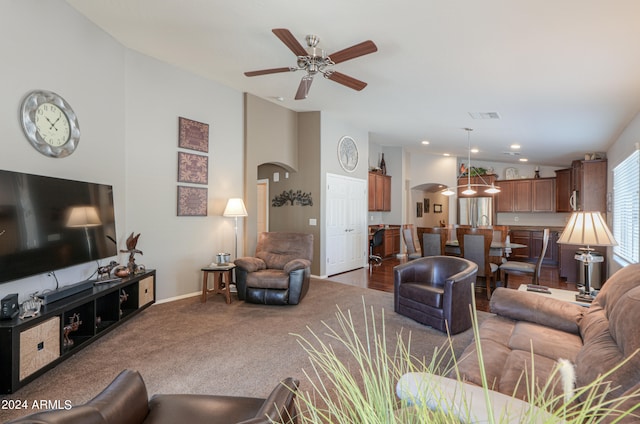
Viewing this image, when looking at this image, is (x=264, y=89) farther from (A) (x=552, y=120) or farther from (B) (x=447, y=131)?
(A) (x=552, y=120)

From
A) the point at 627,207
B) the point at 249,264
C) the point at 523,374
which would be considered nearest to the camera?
the point at 523,374

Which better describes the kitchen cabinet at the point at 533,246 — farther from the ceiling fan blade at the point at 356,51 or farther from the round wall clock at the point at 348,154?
the ceiling fan blade at the point at 356,51

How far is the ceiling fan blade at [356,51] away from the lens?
2.79m

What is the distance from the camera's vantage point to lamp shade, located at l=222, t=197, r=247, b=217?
4.79 meters

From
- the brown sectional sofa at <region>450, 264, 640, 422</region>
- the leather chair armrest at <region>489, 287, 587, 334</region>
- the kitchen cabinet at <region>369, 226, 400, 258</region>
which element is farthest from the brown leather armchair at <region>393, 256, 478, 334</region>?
the kitchen cabinet at <region>369, 226, 400, 258</region>

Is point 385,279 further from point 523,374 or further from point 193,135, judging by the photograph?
point 523,374

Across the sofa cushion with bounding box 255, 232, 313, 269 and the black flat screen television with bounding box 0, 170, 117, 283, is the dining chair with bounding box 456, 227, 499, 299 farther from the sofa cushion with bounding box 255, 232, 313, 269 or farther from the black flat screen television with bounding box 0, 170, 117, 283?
the black flat screen television with bounding box 0, 170, 117, 283

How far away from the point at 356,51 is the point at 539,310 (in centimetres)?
261

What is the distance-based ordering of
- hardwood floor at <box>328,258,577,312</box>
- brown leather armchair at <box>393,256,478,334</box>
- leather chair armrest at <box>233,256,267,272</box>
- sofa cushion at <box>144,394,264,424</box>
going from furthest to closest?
1. hardwood floor at <box>328,258,577,312</box>
2. leather chair armrest at <box>233,256,267,272</box>
3. brown leather armchair at <box>393,256,478,334</box>
4. sofa cushion at <box>144,394,264,424</box>

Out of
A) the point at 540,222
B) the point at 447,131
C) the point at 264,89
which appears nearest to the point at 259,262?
the point at 264,89

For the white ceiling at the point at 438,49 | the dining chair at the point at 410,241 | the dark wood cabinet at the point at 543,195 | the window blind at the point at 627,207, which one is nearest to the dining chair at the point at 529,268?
the window blind at the point at 627,207

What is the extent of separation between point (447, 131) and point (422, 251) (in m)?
2.42

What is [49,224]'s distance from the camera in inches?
106

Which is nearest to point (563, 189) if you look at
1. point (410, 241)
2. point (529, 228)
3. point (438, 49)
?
point (529, 228)
